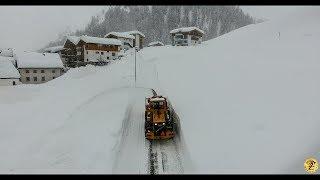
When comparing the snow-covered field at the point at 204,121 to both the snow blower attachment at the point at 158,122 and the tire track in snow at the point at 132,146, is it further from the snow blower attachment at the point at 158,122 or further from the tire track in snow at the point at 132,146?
the snow blower attachment at the point at 158,122

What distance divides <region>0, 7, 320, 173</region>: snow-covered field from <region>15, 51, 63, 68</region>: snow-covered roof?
2458 centimetres

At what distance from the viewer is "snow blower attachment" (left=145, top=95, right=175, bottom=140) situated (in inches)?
843

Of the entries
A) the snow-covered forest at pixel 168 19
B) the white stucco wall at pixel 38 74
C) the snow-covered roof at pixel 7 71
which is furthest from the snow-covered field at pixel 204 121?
the snow-covered forest at pixel 168 19

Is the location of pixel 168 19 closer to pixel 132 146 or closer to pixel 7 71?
Answer: pixel 7 71

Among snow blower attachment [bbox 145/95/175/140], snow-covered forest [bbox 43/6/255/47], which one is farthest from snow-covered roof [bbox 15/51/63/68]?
snow-covered forest [bbox 43/6/255/47]

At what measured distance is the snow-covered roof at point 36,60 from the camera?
6145 cm

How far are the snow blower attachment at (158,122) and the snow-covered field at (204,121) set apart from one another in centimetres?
92

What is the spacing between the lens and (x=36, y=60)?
208ft

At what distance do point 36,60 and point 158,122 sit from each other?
49124 millimetres

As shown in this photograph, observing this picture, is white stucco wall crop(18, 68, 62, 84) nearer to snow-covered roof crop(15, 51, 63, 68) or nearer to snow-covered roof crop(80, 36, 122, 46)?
snow-covered roof crop(15, 51, 63, 68)

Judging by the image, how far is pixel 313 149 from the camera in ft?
46.4

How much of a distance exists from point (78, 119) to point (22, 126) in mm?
4271
